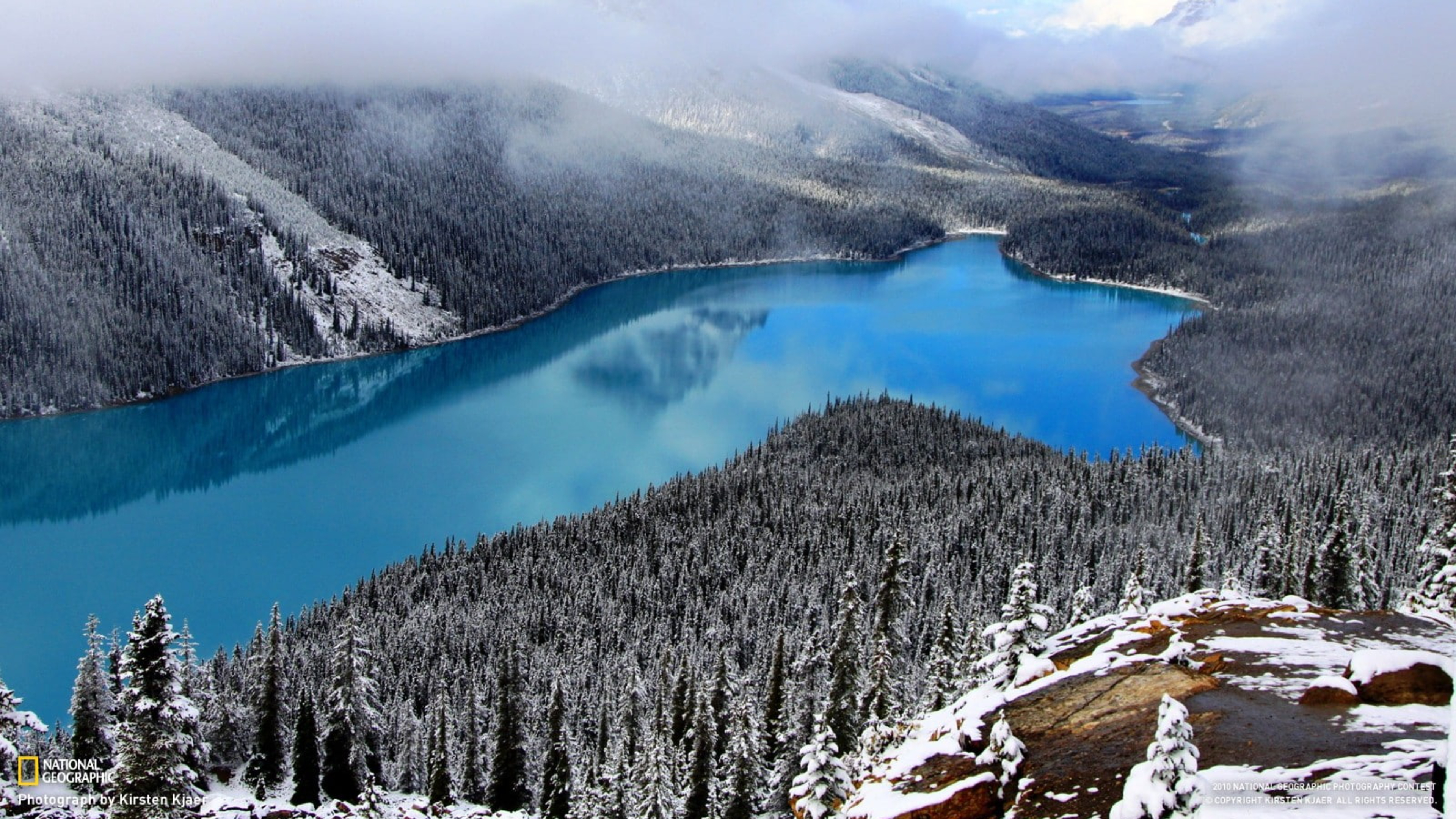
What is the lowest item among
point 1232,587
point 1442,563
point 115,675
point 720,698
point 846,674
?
point 720,698

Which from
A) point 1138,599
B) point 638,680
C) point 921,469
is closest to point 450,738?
point 638,680

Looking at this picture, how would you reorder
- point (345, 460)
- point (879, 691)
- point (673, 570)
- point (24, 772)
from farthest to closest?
point (345, 460) < point (673, 570) < point (879, 691) < point (24, 772)

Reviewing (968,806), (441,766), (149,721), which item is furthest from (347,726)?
(968,806)

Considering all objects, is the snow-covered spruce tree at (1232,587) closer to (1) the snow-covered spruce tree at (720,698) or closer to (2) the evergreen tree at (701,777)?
(1) the snow-covered spruce tree at (720,698)

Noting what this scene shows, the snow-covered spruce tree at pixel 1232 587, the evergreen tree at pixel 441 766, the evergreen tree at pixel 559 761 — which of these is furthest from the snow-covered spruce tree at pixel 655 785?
the snow-covered spruce tree at pixel 1232 587

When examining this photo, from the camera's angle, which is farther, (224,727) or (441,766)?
(224,727)

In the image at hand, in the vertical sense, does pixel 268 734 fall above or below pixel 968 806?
below

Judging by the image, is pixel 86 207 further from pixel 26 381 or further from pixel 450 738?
pixel 450 738

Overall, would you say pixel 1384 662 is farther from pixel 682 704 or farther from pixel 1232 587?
pixel 1232 587
